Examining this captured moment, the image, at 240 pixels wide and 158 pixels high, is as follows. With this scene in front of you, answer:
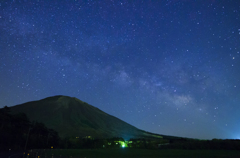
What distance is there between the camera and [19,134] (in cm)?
10162

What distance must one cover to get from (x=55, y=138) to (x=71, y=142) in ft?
37.2

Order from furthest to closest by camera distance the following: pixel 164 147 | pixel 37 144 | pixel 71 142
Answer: pixel 71 142
pixel 164 147
pixel 37 144

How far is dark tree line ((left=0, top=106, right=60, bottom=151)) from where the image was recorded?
87.4 m

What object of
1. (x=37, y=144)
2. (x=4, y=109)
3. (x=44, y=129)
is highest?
(x=4, y=109)

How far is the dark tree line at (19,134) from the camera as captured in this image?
87.4 m

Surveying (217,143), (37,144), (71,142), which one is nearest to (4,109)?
(37,144)

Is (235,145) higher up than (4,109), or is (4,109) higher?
(4,109)

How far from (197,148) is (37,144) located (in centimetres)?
9565

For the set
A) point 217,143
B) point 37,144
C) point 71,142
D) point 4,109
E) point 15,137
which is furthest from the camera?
point 71,142

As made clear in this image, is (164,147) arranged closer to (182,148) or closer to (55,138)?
(182,148)

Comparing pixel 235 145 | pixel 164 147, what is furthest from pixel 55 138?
pixel 235 145

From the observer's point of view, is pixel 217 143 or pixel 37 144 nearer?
pixel 37 144

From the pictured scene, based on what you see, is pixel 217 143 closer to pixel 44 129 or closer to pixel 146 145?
pixel 146 145

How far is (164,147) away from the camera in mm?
129125
